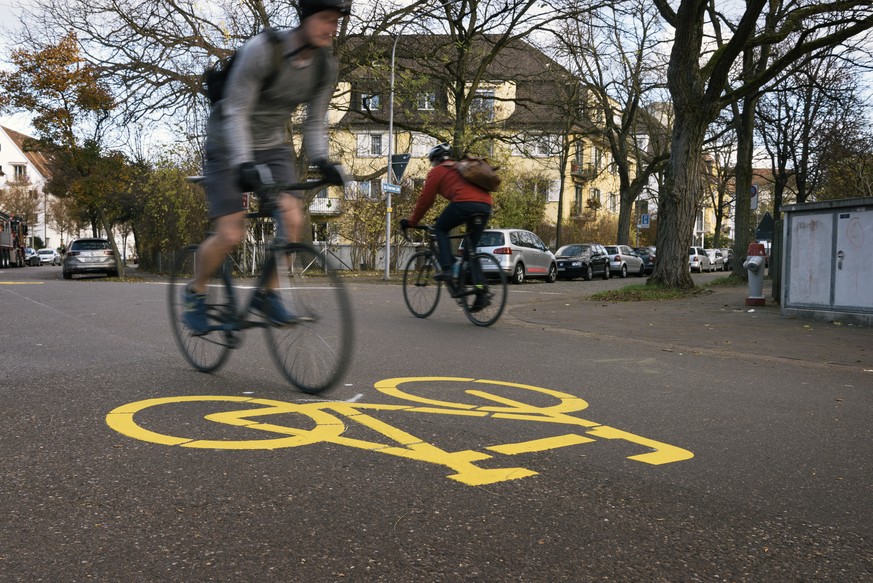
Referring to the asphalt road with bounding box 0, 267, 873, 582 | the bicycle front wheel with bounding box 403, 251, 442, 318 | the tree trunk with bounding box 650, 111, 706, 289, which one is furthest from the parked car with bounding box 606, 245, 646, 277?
the asphalt road with bounding box 0, 267, 873, 582

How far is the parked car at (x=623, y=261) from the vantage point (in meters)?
37.6

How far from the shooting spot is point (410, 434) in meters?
4.14

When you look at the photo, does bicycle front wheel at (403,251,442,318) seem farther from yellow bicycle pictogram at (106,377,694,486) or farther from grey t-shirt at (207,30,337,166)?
grey t-shirt at (207,30,337,166)

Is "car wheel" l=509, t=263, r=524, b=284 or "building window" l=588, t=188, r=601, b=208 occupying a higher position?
"building window" l=588, t=188, r=601, b=208

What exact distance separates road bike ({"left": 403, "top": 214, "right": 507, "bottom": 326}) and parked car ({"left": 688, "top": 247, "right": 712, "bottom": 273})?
41.3 meters

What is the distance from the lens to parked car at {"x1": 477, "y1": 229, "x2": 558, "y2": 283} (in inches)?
1048

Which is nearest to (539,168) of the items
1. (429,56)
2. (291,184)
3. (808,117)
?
(808,117)

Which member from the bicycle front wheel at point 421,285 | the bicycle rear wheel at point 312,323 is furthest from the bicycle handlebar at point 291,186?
the bicycle front wheel at point 421,285

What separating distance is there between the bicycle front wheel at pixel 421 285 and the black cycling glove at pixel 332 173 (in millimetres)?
5096

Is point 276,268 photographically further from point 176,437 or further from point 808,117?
point 808,117

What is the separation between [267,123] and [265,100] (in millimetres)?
160

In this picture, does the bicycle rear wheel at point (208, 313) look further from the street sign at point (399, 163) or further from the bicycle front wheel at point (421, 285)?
the street sign at point (399, 163)

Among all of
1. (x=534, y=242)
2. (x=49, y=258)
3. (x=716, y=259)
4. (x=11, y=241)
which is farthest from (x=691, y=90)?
(x=49, y=258)

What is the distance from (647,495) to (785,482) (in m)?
0.71
